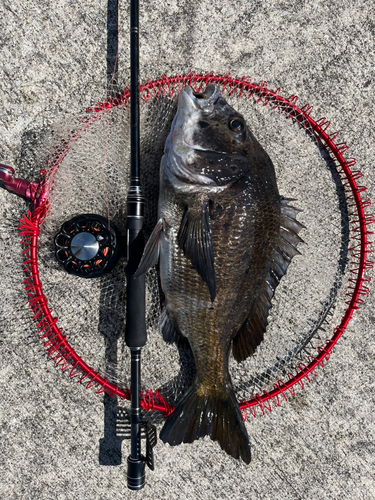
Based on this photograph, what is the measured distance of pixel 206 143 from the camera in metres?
1.53

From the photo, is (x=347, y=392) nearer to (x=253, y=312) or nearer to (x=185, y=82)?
(x=253, y=312)

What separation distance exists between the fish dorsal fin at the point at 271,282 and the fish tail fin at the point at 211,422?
23 centimetres

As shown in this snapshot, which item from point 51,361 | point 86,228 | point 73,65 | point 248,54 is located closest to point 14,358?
point 51,361

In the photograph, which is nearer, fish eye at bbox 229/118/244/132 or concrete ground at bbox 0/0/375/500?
fish eye at bbox 229/118/244/132

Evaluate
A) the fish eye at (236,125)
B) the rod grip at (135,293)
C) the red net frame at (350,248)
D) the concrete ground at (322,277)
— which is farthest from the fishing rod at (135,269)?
the fish eye at (236,125)

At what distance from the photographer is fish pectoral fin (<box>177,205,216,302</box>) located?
1.47 metres

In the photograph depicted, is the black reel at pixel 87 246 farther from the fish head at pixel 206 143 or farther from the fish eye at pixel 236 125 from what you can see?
the fish eye at pixel 236 125

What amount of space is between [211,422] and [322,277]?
0.93 meters

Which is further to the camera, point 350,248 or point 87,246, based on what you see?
point 350,248

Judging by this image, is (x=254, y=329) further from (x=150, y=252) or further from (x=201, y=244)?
(x=150, y=252)

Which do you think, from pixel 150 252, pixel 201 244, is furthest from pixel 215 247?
pixel 150 252

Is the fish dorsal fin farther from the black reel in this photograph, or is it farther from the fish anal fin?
the black reel

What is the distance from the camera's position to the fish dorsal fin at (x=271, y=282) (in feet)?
5.35

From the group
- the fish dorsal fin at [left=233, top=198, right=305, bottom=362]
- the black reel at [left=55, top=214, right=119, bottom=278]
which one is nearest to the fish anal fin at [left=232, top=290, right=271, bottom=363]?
the fish dorsal fin at [left=233, top=198, right=305, bottom=362]
